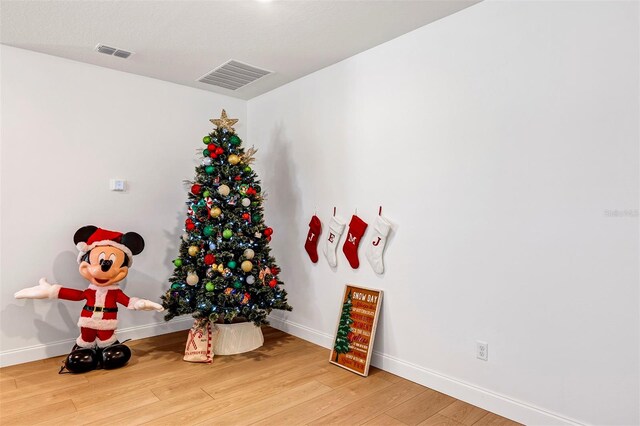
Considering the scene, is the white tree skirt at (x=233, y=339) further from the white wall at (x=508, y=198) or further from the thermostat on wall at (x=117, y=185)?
the thermostat on wall at (x=117, y=185)

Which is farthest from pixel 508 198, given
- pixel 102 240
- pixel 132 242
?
pixel 102 240

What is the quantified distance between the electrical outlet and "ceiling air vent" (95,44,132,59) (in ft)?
11.7

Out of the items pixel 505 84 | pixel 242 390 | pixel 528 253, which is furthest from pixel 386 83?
pixel 242 390

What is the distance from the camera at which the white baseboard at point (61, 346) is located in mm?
3225

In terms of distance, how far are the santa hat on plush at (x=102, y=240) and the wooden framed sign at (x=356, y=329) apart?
187cm

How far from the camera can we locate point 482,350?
251 centimetres

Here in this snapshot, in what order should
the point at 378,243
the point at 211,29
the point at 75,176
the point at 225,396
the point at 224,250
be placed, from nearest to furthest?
1. the point at 225,396
2. the point at 211,29
3. the point at 378,243
4. the point at 224,250
5. the point at 75,176

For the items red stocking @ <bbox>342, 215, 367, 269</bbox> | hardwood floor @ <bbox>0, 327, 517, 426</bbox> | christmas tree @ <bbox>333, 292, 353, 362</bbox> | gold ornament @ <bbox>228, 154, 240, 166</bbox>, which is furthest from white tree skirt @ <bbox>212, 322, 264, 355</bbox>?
gold ornament @ <bbox>228, 154, 240, 166</bbox>

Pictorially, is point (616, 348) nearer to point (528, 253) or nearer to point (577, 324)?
point (577, 324)

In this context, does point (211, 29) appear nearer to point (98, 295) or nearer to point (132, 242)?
point (132, 242)

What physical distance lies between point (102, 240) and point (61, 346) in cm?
107

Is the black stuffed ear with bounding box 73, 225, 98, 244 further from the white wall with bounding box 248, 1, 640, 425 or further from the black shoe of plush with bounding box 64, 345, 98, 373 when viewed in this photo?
the white wall with bounding box 248, 1, 640, 425

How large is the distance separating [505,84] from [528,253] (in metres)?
1.05

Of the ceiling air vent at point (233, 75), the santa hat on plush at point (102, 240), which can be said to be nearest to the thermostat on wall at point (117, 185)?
the santa hat on plush at point (102, 240)
